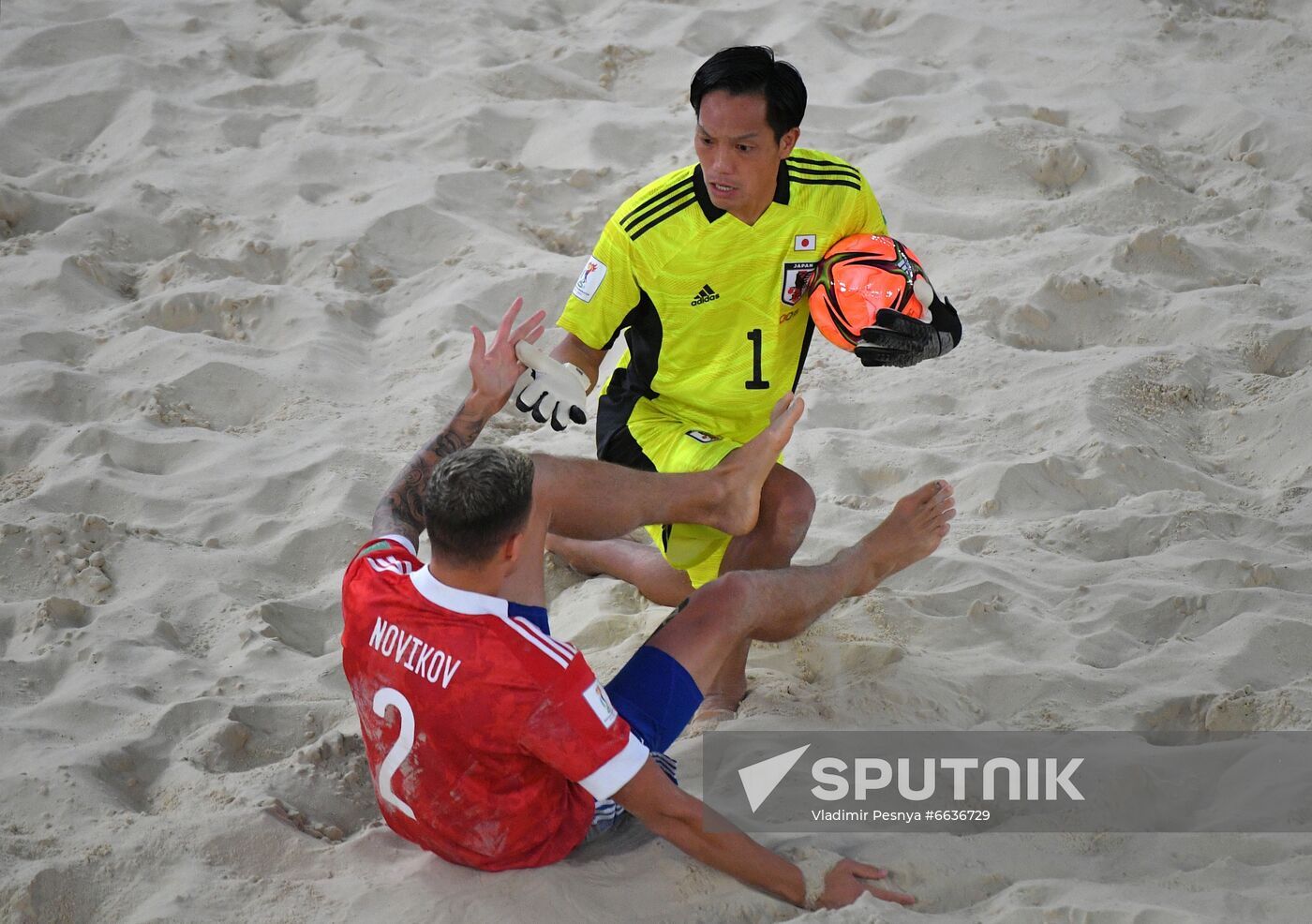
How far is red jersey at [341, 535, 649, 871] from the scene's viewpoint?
2.37 metres

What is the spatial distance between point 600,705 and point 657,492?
1.00 metres

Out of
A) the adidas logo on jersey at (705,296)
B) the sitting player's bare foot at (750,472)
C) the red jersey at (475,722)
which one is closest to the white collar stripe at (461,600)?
the red jersey at (475,722)

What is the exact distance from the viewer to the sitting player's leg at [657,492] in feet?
10.6

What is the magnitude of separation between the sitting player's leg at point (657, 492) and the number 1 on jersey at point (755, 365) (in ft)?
0.69

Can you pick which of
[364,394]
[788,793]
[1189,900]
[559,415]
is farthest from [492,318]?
[1189,900]

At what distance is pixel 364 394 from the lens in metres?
4.53

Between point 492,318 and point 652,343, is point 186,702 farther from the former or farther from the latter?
point 492,318

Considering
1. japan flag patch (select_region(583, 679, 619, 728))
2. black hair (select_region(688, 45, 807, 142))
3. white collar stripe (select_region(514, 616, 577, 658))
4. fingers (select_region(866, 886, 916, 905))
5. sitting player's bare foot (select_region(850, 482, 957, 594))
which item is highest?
black hair (select_region(688, 45, 807, 142))

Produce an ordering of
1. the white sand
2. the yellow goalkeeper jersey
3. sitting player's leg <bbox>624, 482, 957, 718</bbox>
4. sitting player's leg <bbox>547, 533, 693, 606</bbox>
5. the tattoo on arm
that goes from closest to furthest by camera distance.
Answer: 1. the white sand
2. sitting player's leg <bbox>624, 482, 957, 718</bbox>
3. the tattoo on arm
4. the yellow goalkeeper jersey
5. sitting player's leg <bbox>547, 533, 693, 606</bbox>

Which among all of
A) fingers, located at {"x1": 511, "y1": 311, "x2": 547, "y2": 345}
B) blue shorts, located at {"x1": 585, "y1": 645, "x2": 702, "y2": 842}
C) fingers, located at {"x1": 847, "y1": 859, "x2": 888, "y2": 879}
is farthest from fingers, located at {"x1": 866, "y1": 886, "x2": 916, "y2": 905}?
fingers, located at {"x1": 511, "y1": 311, "x2": 547, "y2": 345}

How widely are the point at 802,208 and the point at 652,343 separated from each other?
1.78ft

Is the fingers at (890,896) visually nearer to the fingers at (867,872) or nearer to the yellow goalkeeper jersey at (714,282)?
the fingers at (867,872)

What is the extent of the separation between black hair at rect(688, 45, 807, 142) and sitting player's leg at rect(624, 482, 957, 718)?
1.05 m

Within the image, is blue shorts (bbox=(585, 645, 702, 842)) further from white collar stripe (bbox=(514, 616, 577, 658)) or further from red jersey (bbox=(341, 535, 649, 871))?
white collar stripe (bbox=(514, 616, 577, 658))
